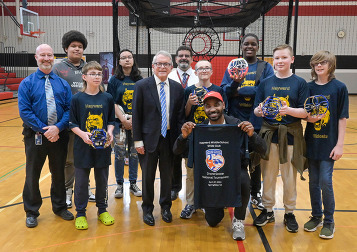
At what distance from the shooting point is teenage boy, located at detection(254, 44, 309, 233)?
3.10m

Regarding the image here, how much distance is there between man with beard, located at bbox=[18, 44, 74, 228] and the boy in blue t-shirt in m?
2.53

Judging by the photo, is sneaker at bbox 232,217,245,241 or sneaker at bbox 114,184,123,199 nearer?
Result: sneaker at bbox 232,217,245,241

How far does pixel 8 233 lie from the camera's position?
10.4 ft

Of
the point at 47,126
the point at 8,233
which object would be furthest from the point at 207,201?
the point at 8,233

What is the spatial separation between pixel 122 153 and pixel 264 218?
2.03m

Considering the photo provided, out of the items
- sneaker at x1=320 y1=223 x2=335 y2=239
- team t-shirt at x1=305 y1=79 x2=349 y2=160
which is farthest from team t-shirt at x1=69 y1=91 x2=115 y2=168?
sneaker at x1=320 y1=223 x2=335 y2=239

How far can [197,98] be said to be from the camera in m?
3.24

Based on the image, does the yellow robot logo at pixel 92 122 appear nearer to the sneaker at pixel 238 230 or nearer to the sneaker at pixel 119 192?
the sneaker at pixel 119 192

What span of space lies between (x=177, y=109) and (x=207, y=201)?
1020 millimetres

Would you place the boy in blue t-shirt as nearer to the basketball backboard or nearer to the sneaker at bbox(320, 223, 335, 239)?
the sneaker at bbox(320, 223, 335, 239)

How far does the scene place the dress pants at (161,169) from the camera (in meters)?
3.39

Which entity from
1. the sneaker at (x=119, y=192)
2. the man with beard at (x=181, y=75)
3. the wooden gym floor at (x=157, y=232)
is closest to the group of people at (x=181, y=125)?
the wooden gym floor at (x=157, y=232)

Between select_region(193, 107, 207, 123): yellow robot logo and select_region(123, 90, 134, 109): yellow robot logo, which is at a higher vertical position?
select_region(123, 90, 134, 109): yellow robot logo

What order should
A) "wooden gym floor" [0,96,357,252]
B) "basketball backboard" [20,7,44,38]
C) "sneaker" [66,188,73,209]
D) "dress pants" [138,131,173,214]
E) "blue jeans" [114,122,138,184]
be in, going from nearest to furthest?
1. "wooden gym floor" [0,96,357,252]
2. "dress pants" [138,131,173,214]
3. "sneaker" [66,188,73,209]
4. "blue jeans" [114,122,138,184]
5. "basketball backboard" [20,7,44,38]
